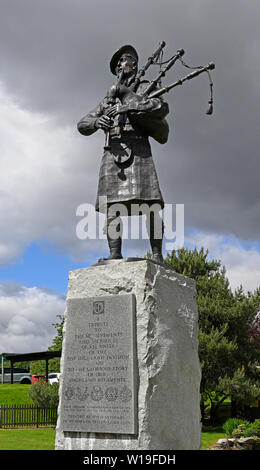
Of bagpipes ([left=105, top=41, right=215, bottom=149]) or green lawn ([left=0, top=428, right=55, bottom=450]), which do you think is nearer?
bagpipes ([left=105, top=41, right=215, bottom=149])

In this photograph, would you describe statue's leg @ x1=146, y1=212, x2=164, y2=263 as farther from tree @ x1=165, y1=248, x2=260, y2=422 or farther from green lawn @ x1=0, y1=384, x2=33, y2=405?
green lawn @ x1=0, y1=384, x2=33, y2=405

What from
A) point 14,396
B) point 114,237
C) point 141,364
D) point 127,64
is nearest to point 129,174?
point 114,237

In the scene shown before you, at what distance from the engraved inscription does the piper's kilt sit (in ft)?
4.60

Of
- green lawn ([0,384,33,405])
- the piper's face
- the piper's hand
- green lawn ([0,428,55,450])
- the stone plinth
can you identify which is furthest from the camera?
green lawn ([0,384,33,405])

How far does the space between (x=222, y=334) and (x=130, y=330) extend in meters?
17.9

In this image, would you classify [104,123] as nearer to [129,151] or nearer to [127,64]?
[129,151]

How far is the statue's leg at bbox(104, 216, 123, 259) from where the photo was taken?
238 inches

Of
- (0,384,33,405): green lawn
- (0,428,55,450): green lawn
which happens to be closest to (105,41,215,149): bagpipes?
(0,428,55,450): green lawn

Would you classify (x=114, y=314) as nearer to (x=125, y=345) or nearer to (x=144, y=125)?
(x=125, y=345)

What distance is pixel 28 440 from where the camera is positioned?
1647 cm

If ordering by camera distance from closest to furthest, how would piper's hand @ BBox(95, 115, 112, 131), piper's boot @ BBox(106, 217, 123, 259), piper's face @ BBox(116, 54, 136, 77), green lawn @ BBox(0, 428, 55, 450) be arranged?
piper's boot @ BBox(106, 217, 123, 259), piper's hand @ BBox(95, 115, 112, 131), piper's face @ BBox(116, 54, 136, 77), green lawn @ BBox(0, 428, 55, 450)

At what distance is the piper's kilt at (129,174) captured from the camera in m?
6.11
